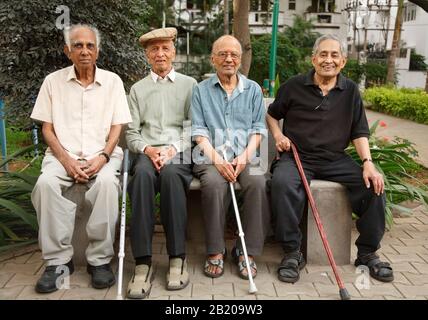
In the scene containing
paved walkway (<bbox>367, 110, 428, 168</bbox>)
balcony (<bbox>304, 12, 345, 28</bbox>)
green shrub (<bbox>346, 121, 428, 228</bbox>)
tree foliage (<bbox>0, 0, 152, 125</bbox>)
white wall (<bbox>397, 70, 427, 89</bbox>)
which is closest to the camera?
green shrub (<bbox>346, 121, 428, 228</bbox>)

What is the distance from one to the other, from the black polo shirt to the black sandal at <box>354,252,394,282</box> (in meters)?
0.73

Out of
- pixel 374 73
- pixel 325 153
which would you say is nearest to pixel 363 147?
pixel 325 153

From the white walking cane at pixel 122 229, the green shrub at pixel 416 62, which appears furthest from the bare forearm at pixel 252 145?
the green shrub at pixel 416 62

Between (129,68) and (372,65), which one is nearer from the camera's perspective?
(129,68)

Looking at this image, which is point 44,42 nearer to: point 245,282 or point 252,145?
point 252,145

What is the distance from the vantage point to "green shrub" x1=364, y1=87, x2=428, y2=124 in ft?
40.5

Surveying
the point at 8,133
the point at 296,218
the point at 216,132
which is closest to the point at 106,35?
the point at 216,132

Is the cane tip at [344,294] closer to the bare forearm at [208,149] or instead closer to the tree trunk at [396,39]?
the bare forearm at [208,149]

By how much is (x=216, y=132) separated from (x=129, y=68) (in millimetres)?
1555

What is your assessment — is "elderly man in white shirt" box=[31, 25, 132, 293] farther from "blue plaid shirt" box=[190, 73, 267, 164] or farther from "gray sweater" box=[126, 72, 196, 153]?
"blue plaid shirt" box=[190, 73, 267, 164]

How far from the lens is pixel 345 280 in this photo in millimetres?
3365

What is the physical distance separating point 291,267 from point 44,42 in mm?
2864

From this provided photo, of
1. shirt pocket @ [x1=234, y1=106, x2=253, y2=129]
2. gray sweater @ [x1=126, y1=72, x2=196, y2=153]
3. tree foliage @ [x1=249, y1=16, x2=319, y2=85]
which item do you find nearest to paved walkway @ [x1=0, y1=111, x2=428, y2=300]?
gray sweater @ [x1=126, y1=72, x2=196, y2=153]

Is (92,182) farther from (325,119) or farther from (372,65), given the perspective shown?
(372,65)
